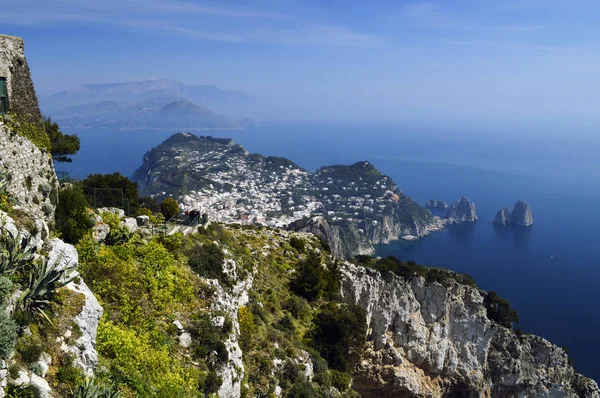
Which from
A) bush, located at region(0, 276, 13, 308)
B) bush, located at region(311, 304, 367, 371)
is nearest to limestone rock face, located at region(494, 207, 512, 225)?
bush, located at region(311, 304, 367, 371)

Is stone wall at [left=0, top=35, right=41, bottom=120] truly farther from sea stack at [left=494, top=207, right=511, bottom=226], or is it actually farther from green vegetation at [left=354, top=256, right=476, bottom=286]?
sea stack at [left=494, top=207, right=511, bottom=226]

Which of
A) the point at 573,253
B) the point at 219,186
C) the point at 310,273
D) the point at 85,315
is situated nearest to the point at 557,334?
the point at 573,253

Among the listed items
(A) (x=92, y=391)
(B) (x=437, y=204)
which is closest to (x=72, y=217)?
(A) (x=92, y=391)

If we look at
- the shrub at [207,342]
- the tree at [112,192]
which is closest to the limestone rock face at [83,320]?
the shrub at [207,342]

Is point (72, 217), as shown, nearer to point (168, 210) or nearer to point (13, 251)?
point (13, 251)

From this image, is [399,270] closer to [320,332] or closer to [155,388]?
[320,332]

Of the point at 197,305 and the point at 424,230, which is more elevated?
the point at 197,305
